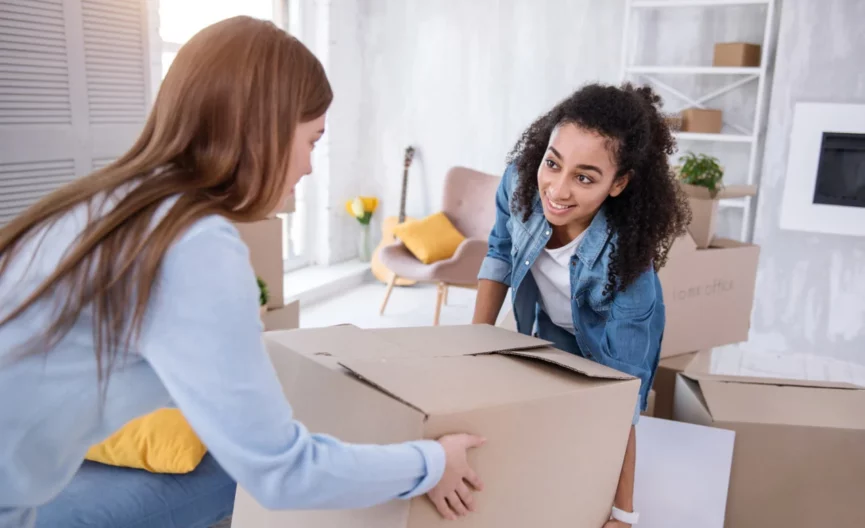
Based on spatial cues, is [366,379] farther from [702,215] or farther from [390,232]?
[390,232]

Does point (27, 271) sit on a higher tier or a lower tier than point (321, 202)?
higher

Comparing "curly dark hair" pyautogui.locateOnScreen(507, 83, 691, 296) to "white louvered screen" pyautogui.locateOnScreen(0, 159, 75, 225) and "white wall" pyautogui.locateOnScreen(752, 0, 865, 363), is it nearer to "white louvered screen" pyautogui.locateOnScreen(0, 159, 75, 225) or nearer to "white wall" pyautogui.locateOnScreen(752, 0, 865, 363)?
"white louvered screen" pyautogui.locateOnScreen(0, 159, 75, 225)

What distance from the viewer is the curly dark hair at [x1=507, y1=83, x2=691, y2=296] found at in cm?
117

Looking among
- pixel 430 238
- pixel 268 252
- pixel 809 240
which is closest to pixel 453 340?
pixel 268 252

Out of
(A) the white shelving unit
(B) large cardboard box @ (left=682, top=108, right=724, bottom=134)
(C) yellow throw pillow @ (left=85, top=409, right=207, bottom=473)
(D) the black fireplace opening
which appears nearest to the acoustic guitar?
(A) the white shelving unit

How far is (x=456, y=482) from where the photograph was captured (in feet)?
2.55

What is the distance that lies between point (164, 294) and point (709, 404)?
3.68ft

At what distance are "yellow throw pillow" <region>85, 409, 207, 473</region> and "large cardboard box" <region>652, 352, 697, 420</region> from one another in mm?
1127

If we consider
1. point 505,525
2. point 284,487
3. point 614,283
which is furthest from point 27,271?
point 614,283

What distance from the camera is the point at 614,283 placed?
3.77 ft

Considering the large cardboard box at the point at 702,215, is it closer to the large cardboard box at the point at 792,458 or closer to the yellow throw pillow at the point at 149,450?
the large cardboard box at the point at 792,458

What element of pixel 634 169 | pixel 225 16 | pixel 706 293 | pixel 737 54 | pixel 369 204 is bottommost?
pixel 369 204

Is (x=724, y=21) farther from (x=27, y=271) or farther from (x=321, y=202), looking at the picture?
(x=27, y=271)

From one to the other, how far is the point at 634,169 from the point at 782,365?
Result: 9.53 feet
